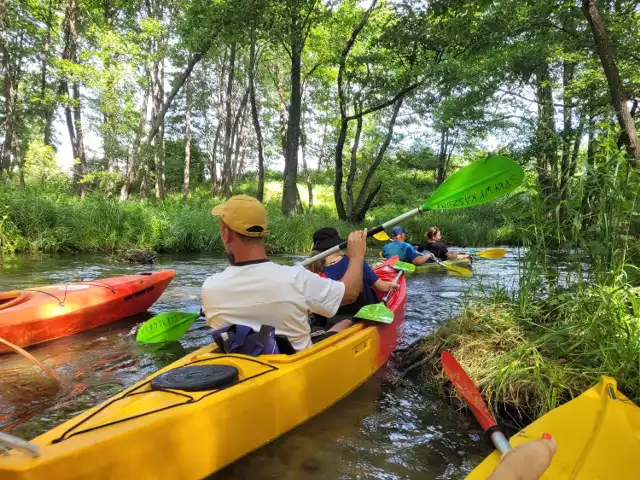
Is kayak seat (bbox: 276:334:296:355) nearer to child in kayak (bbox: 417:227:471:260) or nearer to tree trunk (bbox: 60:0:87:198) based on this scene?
child in kayak (bbox: 417:227:471:260)

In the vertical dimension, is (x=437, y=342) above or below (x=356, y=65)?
below

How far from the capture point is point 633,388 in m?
2.20

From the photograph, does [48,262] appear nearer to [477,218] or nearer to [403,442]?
[403,442]

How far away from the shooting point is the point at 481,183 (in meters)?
3.46

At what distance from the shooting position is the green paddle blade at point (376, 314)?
319 cm

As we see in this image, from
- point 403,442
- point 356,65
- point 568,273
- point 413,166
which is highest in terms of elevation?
point 356,65

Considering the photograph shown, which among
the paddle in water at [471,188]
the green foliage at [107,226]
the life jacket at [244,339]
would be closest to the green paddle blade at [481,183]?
the paddle in water at [471,188]

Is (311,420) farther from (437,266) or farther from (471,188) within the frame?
(437,266)

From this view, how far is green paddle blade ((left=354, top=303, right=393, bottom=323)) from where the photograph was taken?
10.5 feet

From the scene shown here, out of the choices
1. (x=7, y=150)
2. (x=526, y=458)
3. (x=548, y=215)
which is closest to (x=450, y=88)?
(x=548, y=215)

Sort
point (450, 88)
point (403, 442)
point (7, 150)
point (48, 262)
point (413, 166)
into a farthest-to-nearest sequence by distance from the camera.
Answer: point (413, 166), point (7, 150), point (450, 88), point (48, 262), point (403, 442)

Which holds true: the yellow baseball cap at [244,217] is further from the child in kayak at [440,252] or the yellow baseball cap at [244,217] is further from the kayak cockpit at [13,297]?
the child in kayak at [440,252]

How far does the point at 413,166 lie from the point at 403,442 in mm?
21601

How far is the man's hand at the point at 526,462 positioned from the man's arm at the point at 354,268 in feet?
5.38
